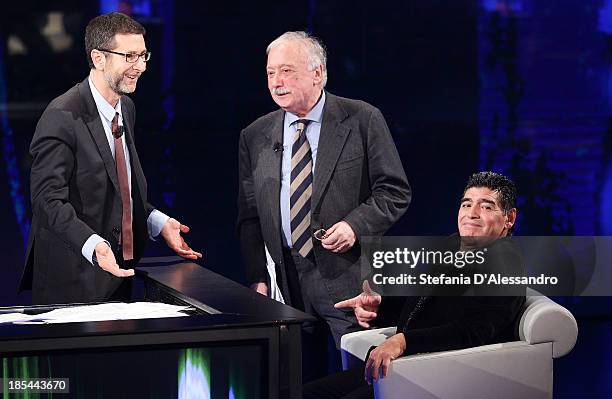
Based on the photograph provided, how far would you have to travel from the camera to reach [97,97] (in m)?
4.27

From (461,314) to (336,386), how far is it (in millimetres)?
495

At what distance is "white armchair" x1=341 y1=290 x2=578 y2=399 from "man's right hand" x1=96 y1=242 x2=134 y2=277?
0.89 meters

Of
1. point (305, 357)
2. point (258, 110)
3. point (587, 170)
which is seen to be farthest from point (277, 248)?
point (587, 170)

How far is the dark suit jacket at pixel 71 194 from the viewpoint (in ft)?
13.3

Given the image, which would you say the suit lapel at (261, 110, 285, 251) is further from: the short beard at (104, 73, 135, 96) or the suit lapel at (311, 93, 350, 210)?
the short beard at (104, 73, 135, 96)

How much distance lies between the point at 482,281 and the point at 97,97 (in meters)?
1.53

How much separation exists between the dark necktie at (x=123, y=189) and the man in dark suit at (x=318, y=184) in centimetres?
54

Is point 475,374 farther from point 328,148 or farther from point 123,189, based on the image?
point 123,189

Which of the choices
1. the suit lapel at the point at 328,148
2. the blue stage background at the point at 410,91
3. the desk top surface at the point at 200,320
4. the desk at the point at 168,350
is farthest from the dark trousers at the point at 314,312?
the blue stage background at the point at 410,91

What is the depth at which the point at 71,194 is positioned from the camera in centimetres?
414

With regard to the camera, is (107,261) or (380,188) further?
(380,188)

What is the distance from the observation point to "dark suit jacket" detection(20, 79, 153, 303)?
4066mm

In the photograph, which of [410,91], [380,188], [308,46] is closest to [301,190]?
[380,188]

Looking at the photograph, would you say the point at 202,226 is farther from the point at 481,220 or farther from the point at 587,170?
the point at 481,220
